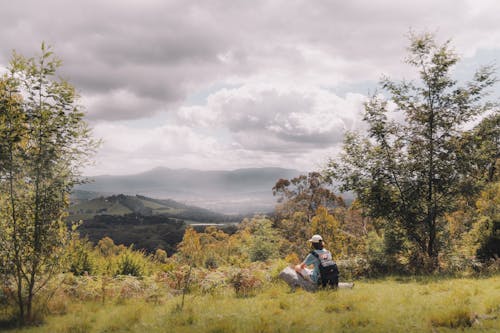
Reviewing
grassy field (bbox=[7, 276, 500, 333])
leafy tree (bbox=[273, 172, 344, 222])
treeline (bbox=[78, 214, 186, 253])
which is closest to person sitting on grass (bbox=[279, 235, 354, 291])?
grassy field (bbox=[7, 276, 500, 333])

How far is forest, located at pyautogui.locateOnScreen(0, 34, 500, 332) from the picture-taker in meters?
8.39

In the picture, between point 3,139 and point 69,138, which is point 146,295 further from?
point 3,139

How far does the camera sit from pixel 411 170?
1625cm

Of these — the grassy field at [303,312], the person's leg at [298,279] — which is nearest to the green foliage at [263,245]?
the person's leg at [298,279]

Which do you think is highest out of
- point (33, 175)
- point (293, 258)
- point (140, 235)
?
point (33, 175)

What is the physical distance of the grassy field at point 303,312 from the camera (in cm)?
706

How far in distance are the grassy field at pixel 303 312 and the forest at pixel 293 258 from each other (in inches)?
2.0

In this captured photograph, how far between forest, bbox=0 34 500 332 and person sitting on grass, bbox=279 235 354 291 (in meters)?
0.56

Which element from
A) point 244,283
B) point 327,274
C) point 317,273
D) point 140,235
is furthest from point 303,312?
point 140,235

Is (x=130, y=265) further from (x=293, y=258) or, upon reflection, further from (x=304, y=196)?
(x=304, y=196)

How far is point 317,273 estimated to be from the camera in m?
10.9

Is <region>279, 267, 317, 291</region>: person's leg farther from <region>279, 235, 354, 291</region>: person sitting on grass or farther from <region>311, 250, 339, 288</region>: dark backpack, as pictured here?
<region>311, 250, 339, 288</region>: dark backpack

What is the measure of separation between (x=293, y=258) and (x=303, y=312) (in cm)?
1292

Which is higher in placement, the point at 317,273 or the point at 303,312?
the point at 317,273
